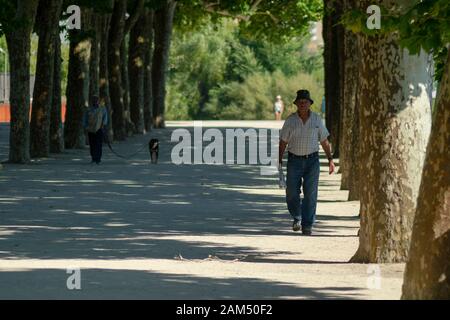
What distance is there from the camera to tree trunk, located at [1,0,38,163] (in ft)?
115

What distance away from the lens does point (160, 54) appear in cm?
6956

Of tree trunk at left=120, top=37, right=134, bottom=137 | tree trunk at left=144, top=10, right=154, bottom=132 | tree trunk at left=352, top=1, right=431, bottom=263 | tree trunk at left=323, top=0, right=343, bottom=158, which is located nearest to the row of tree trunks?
tree trunk at left=323, top=0, right=343, bottom=158

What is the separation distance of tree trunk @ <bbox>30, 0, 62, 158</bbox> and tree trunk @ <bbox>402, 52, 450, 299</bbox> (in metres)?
27.3

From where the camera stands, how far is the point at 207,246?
18.0m

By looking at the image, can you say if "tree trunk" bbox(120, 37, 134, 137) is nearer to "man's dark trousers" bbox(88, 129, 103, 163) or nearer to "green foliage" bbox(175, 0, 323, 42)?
"green foliage" bbox(175, 0, 323, 42)

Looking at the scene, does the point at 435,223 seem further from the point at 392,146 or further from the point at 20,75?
the point at 20,75

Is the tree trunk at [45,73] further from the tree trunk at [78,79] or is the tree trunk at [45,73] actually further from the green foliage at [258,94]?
the green foliage at [258,94]

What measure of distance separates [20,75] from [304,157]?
16522mm

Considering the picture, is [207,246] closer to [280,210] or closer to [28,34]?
[280,210]

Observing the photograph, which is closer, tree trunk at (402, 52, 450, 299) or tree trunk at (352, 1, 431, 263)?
tree trunk at (402, 52, 450, 299)

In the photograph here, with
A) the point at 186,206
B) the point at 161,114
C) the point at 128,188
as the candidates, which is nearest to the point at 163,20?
the point at 161,114

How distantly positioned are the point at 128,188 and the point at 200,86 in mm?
86878

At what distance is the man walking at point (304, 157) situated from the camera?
A: 19828mm

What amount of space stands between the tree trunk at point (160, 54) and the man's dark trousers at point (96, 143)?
99.2ft
